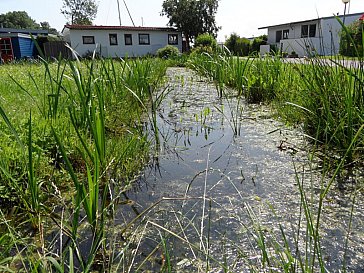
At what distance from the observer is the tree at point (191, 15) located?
2409cm

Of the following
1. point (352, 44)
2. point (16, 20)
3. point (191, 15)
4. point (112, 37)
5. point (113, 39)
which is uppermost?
point (16, 20)

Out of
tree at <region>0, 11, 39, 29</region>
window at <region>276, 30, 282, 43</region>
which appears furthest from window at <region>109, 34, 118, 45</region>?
tree at <region>0, 11, 39, 29</region>

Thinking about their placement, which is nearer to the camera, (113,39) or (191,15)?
(113,39)

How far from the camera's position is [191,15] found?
24094 millimetres

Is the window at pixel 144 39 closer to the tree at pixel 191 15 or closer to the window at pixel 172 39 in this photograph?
the window at pixel 172 39

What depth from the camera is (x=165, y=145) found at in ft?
5.69

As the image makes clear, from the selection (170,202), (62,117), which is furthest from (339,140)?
(62,117)

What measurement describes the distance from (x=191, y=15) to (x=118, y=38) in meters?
7.23

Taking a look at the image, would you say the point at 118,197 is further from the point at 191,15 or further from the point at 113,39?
the point at 191,15

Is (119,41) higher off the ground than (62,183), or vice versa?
(119,41)

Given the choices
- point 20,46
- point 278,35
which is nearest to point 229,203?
point 20,46

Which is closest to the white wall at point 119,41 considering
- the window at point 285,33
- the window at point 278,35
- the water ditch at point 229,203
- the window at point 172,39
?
the window at point 172,39

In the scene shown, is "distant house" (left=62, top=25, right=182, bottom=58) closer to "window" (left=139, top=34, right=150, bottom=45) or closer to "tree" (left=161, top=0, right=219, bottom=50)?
"window" (left=139, top=34, right=150, bottom=45)

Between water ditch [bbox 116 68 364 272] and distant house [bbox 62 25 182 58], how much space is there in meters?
18.6
